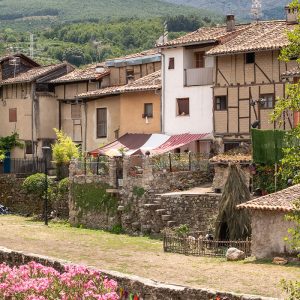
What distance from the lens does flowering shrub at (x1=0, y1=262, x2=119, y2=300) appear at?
907 inches

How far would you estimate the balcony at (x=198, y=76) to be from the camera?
53.5 meters

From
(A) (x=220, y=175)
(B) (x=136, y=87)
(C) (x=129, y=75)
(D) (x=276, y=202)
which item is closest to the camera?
(D) (x=276, y=202)

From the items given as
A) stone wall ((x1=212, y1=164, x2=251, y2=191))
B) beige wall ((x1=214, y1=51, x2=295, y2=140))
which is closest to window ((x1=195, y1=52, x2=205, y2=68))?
beige wall ((x1=214, y1=51, x2=295, y2=140))

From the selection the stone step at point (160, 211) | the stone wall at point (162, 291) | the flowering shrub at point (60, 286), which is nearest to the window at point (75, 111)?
the stone step at point (160, 211)

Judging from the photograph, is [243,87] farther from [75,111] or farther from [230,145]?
[75,111]

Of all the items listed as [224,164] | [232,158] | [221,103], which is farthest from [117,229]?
[221,103]

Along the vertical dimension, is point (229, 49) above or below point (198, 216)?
above

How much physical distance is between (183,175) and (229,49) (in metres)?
6.93

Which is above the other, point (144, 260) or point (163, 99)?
point (163, 99)

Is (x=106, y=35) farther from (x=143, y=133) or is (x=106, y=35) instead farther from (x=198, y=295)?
(x=198, y=295)

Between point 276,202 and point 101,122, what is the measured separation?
90.7 feet

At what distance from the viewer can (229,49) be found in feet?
167

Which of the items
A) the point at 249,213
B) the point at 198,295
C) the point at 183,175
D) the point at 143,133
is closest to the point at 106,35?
the point at 143,133

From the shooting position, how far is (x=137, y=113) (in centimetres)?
5862
